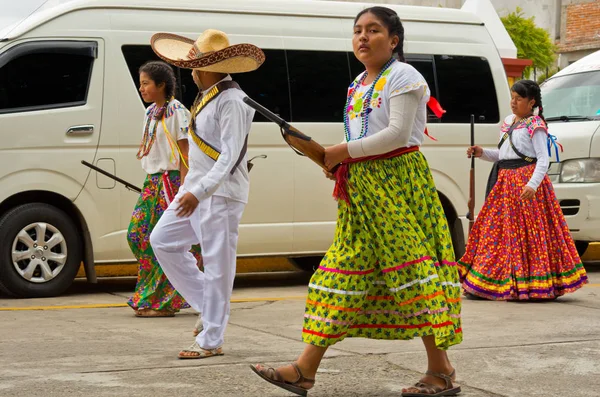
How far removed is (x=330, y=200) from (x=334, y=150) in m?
5.34

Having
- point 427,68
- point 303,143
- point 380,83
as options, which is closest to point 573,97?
point 427,68

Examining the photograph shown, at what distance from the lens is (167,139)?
766cm

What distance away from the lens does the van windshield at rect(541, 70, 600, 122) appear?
12.0 m

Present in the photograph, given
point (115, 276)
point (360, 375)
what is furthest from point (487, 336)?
point (115, 276)

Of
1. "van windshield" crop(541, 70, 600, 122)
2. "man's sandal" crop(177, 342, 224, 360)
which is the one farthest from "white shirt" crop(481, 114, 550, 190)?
"man's sandal" crop(177, 342, 224, 360)

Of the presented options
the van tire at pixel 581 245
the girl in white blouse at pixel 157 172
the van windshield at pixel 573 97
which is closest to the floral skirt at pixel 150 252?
the girl in white blouse at pixel 157 172

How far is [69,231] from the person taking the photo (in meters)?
9.06

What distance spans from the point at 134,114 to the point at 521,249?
3.31 meters

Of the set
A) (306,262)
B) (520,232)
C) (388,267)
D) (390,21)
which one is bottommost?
(306,262)

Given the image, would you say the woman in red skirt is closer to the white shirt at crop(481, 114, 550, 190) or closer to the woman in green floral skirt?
the white shirt at crop(481, 114, 550, 190)

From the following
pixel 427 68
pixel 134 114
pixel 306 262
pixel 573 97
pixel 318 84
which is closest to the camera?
pixel 134 114

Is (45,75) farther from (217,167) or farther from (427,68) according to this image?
(217,167)

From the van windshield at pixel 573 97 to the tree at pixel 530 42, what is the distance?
97.2ft

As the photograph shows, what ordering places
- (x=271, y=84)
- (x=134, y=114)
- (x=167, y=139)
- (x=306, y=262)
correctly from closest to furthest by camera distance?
(x=167, y=139) < (x=134, y=114) < (x=271, y=84) < (x=306, y=262)
